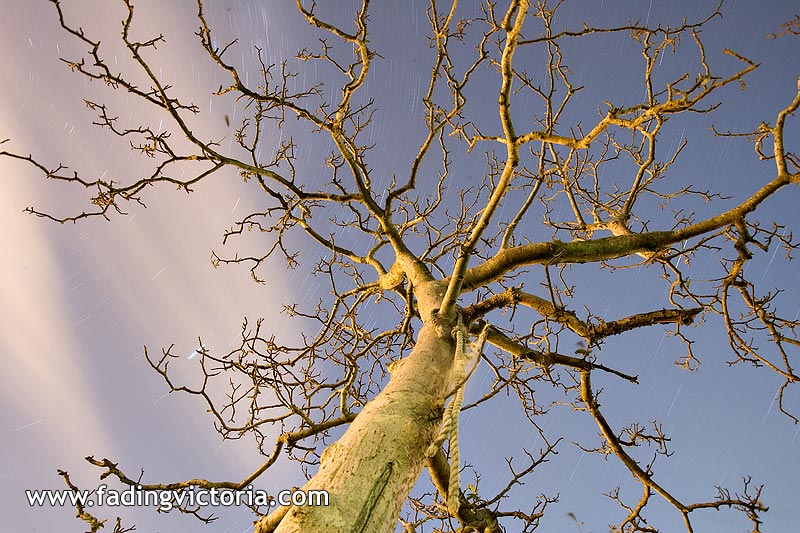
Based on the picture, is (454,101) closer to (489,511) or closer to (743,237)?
(743,237)

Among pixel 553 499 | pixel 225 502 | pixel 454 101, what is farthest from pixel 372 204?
pixel 553 499

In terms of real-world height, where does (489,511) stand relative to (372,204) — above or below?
below

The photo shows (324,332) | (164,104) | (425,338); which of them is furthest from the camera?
(324,332)

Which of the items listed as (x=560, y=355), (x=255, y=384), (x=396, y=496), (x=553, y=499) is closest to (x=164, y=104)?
(x=255, y=384)

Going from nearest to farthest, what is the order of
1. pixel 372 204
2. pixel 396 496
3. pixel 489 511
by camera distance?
pixel 396 496 → pixel 489 511 → pixel 372 204

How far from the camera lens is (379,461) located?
1.87 meters

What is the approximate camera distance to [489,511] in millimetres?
3811

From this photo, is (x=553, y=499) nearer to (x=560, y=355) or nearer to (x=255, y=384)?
(x=560, y=355)

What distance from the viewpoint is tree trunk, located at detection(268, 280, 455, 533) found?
1.62 m

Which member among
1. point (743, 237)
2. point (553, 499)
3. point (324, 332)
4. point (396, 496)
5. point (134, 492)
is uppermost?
point (743, 237)

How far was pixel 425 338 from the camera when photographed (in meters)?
3.06

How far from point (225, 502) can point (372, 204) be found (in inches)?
104

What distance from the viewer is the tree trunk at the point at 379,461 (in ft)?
5.30

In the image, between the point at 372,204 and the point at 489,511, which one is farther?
the point at 372,204
